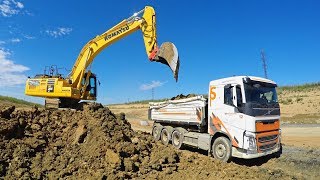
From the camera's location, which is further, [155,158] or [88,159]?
[155,158]

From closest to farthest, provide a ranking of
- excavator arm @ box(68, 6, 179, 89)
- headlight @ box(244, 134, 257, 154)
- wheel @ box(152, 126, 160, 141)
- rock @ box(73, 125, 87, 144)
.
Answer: headlight @ box(244, 134, 257, 154), rock @ box(73, 125, 87, 144), excavator arm @ box(68, 6, 179, 89), wheel @ box(152, 126, 160, 141)

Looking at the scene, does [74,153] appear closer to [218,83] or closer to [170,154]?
[170,154]

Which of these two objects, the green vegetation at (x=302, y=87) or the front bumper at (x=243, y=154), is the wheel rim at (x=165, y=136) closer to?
the front bumper at (x=243, y=154)

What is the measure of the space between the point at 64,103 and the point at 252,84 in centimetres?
1181

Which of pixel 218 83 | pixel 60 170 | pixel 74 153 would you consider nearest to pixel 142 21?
pixel 218 83

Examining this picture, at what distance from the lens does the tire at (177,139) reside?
51.7 ft

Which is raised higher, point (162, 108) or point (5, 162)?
point (162, 108)

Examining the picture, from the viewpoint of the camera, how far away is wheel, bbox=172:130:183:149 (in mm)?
15753

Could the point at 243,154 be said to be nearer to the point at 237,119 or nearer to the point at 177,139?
the point at 237,119

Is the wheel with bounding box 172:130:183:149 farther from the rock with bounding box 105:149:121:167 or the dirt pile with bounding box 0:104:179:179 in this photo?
the rock with bounding box 105:149:121:167

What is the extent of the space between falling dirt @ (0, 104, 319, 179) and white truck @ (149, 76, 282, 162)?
840 mm

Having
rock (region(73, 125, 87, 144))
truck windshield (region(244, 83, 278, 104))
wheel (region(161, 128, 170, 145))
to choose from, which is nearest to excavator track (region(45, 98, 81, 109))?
wheel (region(161, 128, 170, 145))

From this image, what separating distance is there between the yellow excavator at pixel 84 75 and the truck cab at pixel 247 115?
5.41 meters

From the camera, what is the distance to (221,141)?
12.9 meters
